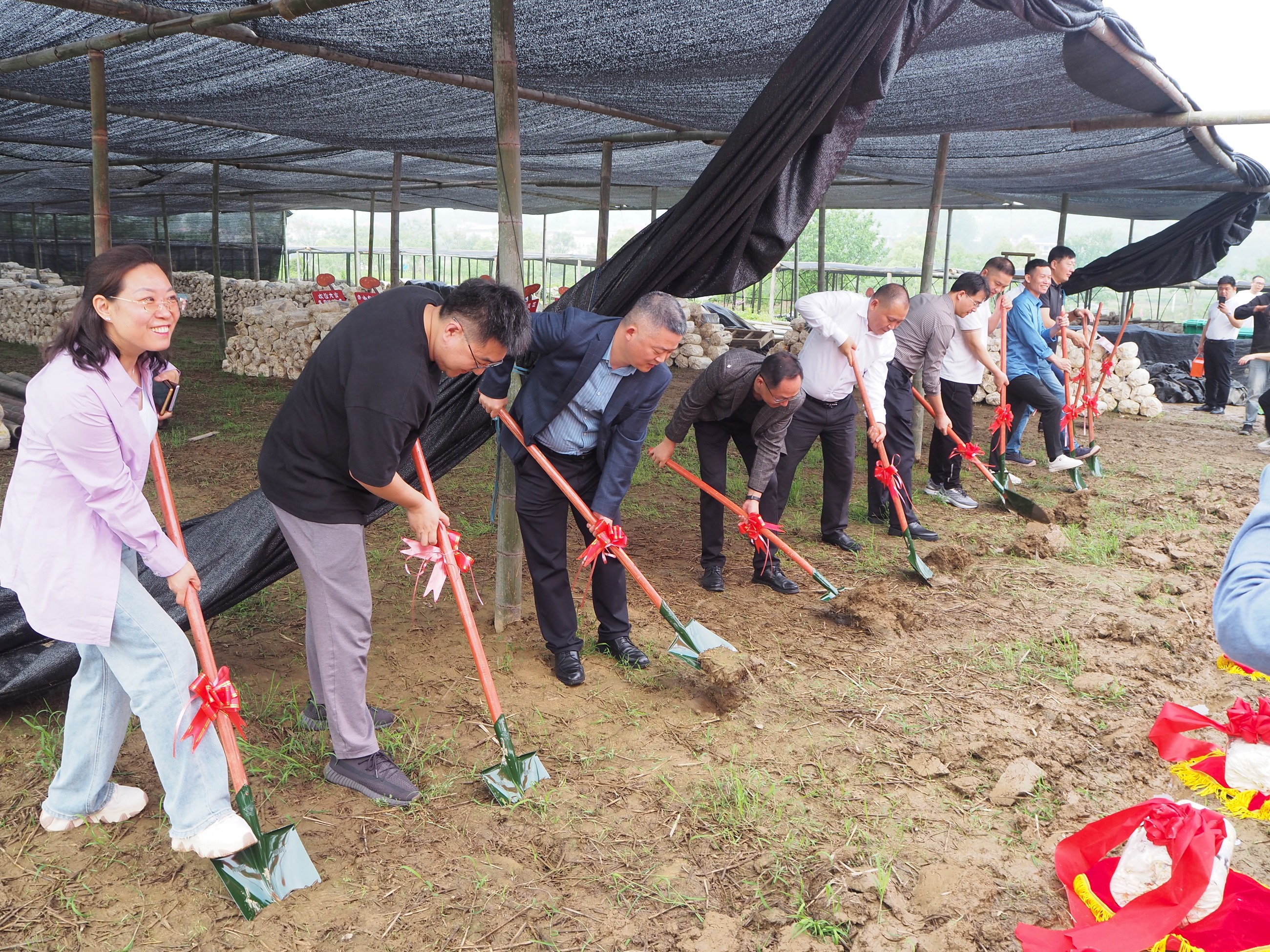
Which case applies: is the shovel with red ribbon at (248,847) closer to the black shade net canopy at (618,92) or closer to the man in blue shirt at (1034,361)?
the black shade net canopy at (618,92)

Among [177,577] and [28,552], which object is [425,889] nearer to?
[177,577]

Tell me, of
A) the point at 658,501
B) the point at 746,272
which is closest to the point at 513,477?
the point at 746,272

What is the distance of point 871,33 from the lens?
2.96 metres

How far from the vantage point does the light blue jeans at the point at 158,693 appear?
2.21m

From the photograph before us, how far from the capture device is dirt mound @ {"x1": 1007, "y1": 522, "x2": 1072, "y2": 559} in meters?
5.31

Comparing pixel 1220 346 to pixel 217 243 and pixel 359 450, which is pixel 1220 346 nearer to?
pixel 359 450

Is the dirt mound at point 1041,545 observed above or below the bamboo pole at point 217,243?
below

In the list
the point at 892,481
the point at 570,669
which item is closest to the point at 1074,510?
the point at 892,481

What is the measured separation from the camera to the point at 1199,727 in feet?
7.47

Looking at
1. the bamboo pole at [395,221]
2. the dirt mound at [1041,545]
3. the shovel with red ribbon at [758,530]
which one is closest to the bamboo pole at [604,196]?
the bamboo pole at [395,221]

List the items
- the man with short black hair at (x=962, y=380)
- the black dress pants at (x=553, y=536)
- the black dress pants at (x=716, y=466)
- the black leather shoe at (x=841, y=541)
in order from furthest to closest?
the man with short black hair at (x=962, y=380)
the black leather shoe at (x=841, y=541)
the black dress pants at (x=716, y=466)
the black dress pants at (x=553, y=536)

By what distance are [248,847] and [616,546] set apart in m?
1.57

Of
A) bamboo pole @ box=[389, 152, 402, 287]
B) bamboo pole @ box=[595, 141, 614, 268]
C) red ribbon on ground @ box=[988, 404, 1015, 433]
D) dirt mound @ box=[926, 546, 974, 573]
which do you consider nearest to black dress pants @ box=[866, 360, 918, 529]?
dirt mound @ box=[926, 546, 974, 573]

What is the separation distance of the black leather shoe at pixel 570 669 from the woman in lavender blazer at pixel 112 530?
145 centimetres
